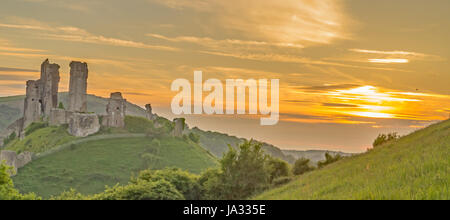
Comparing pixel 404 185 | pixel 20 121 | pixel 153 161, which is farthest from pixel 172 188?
pixel 20 121

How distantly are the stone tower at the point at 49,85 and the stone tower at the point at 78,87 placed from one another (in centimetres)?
706

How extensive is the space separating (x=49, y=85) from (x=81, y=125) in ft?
111

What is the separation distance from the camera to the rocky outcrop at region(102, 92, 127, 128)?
4929 inches

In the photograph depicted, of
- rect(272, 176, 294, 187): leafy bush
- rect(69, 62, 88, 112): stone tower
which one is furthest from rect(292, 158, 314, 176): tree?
rect(69, 62, 88, 112): stone tower

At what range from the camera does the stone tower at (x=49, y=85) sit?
140250 mm

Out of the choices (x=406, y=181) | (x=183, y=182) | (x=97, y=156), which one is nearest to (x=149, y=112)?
(x=97, y=156)

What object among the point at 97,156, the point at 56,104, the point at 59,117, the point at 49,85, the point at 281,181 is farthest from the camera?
the point at 56,104

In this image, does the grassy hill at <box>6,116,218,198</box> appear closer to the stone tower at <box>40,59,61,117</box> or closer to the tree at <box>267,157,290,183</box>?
the stone tower at <box>40,59,61,117</box>

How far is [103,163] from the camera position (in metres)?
101

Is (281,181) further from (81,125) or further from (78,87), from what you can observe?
(78,87)

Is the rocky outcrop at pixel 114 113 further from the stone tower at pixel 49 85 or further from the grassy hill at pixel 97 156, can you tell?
the stone tower at pixel 49 85
